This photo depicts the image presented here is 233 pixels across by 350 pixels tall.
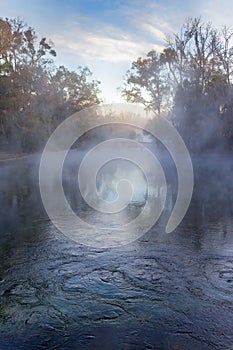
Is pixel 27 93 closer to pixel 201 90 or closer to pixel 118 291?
pixel 201 90

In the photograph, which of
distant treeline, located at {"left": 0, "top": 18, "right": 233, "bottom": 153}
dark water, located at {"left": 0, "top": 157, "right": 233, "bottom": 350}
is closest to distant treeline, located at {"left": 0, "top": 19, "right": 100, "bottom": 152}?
distant treeline, located at {"left": 0, "top": 18, "right": 233, "bottom": 153}

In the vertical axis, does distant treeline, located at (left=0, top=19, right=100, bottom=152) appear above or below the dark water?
above

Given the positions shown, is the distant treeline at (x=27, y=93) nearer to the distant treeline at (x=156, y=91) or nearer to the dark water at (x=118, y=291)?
the distant treeline at (x=156, y=91)

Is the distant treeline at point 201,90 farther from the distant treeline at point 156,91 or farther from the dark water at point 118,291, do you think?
the dark water at point 118,291

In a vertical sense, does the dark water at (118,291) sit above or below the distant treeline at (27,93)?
below

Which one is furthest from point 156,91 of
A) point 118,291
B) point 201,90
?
point 118,291

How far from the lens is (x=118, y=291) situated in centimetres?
383

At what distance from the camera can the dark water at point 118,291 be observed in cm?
303

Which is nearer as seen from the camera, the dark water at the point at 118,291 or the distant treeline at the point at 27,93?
the dark water at the point at 118,291

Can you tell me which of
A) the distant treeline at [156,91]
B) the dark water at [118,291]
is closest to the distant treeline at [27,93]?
the distant treeline at [156,91]

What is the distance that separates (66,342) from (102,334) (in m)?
0.32

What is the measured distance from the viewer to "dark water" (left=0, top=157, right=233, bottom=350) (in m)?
3.03

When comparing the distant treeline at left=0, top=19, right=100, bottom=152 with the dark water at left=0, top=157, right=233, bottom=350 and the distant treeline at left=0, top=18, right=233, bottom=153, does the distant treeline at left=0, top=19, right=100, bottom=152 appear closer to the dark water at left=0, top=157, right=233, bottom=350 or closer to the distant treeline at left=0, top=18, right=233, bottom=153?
the distant treeline at left=0, top=18, right=233, bottom=153

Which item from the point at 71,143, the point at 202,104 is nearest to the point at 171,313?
the point at 202,104
